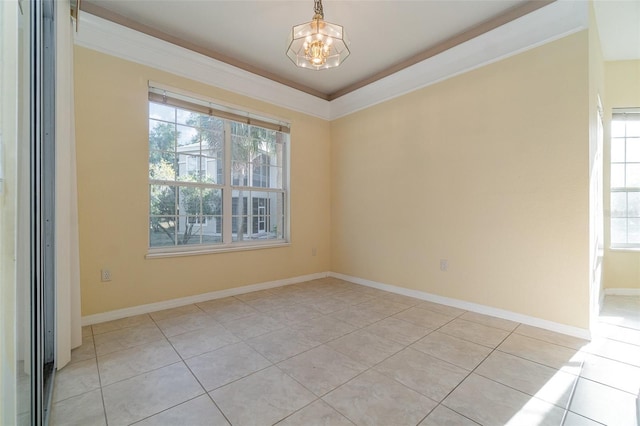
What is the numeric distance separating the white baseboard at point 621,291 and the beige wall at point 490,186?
1.87 meters

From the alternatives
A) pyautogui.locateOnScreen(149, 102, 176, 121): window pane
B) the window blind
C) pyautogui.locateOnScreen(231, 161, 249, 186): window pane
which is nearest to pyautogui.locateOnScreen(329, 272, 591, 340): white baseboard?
pyautogui.locateOnScreen(231, 161, 249, 186): window pane

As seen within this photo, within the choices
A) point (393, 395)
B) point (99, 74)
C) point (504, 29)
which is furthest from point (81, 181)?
point (504, 29)

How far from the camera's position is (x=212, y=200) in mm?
3447

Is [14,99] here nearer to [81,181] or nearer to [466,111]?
[81,181]

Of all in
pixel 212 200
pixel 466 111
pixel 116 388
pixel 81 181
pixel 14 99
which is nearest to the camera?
pixel 14 99

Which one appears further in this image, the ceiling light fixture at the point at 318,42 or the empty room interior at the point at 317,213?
the ceiling light fixture at the point at 318,42

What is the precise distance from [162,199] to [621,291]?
5.72 metres

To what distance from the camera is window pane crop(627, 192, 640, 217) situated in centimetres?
340

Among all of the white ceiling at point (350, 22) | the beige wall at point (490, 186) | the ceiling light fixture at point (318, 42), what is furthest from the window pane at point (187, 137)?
the beige wall at point (490, 186)

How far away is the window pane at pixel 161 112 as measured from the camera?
2981mm

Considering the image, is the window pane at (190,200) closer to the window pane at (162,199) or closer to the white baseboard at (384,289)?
the window pane at (162,199)

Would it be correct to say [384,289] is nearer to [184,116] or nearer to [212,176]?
[212,176]

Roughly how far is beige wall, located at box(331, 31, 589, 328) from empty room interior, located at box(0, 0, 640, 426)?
0.06 ft

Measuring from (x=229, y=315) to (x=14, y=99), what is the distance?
244cm
